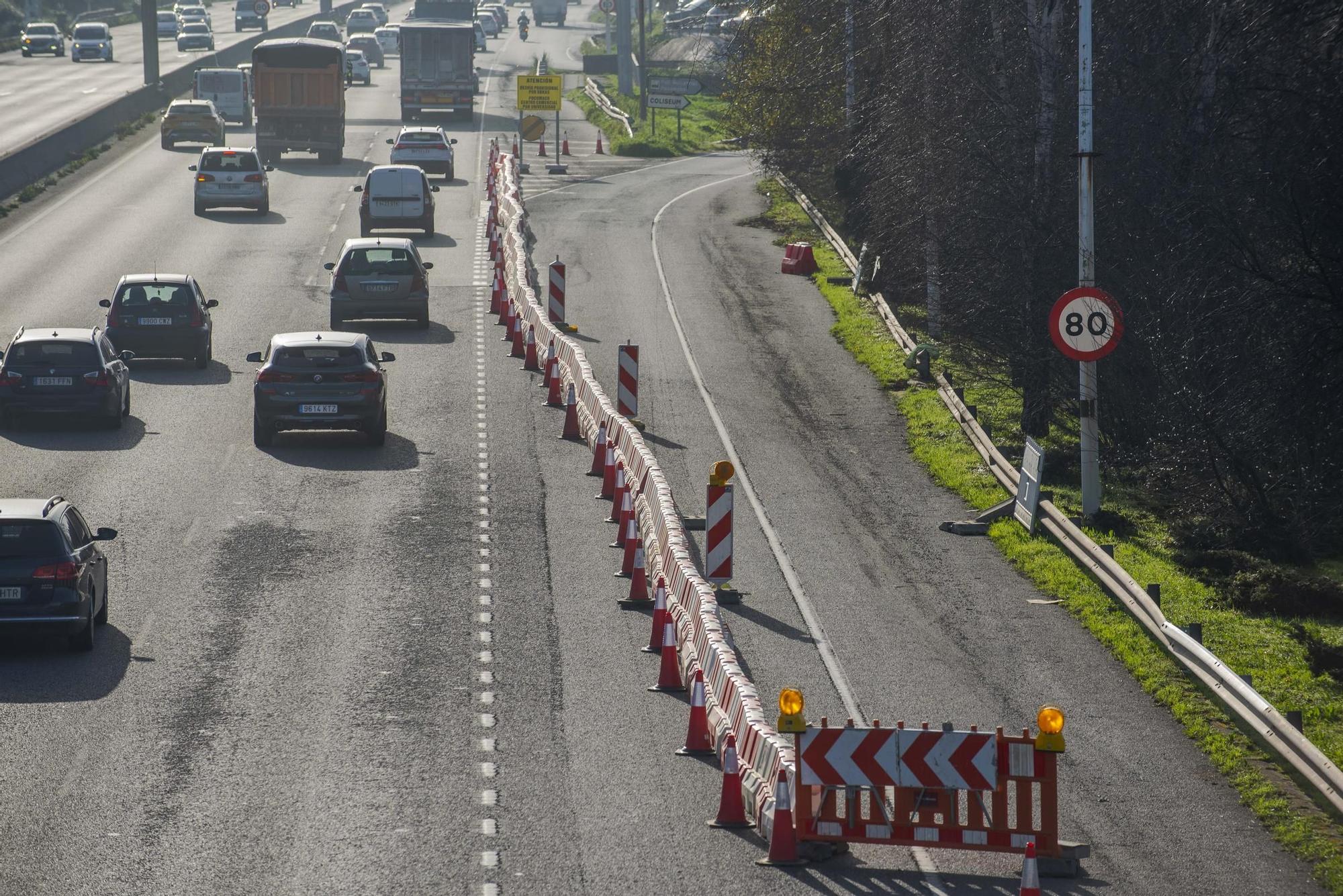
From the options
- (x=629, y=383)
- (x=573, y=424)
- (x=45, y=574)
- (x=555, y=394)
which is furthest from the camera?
(x=555, y=394)

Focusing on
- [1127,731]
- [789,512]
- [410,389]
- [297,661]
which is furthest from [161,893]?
[410,389]

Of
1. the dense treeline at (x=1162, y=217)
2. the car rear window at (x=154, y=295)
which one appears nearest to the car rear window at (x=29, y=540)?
the dense treeline at (x=1162, y=217)

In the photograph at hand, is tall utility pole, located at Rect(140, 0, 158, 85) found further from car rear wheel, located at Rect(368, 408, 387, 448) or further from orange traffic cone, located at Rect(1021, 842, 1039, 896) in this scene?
orange traffic cone, located at Rect(1021, 842, 1039, 896)

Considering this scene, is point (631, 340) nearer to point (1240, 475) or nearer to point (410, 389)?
point (410, 389)

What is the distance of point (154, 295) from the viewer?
1208 inches

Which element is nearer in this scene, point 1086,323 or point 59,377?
point 1086,323

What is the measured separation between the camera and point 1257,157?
2034cm

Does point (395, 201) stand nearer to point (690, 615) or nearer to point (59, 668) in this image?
point (59, 668)

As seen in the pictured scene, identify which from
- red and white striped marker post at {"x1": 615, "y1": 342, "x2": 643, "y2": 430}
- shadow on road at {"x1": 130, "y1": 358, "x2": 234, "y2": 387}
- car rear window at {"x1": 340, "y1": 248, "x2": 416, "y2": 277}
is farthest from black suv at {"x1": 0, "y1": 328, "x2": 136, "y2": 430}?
car rear window at {"x1": 340, "y1": 248, "x2": 416, "y2": 277}

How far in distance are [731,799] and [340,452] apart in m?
13.9

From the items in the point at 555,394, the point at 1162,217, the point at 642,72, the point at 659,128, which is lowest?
the point at 555,394

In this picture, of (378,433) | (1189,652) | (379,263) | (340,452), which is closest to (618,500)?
(378,433)

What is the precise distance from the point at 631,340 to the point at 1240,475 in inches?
572

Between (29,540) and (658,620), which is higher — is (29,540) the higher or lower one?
the higher one
